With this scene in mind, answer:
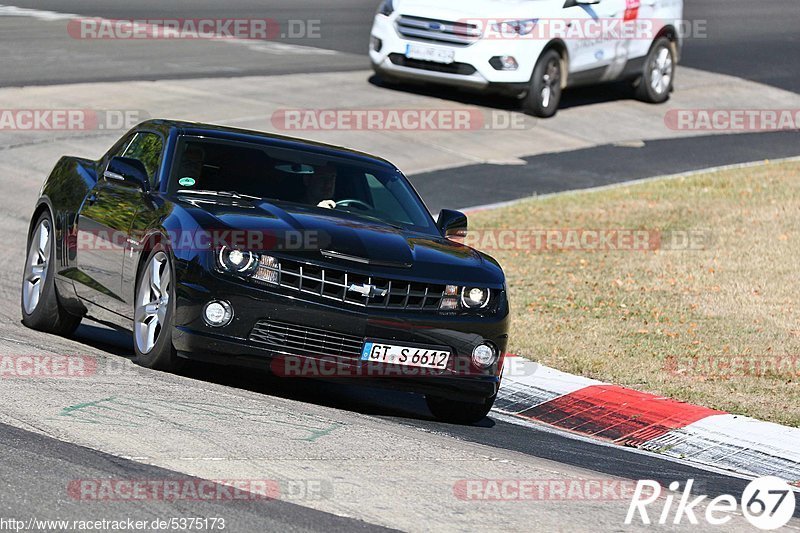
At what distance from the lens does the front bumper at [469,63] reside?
19.5 m

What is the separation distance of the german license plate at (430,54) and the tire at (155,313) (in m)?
12.3

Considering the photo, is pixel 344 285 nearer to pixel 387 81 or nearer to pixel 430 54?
pixel 430 54

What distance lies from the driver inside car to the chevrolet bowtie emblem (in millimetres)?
1149

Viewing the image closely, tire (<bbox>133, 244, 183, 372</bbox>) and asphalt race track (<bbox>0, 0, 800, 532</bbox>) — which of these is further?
tire (<bbox>133, 244, 183, 372</bbox>)

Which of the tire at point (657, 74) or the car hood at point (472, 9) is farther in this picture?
the tire at point (657, 74)

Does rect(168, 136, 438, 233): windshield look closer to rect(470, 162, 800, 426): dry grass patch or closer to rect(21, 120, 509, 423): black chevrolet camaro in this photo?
rect(21, 120, 509, 423): black chevrolet camaro

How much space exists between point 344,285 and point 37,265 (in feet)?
9.97

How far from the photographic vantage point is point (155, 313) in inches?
301

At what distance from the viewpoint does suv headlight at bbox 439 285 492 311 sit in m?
7.62

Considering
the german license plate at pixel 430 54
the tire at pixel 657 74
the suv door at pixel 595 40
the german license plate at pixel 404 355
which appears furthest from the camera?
the tire at pixel 657 74

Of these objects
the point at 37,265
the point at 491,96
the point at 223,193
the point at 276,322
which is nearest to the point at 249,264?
the point at 276,322

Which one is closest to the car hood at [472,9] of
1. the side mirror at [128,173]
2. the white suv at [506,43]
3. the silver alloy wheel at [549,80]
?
the white suv at [506,43]

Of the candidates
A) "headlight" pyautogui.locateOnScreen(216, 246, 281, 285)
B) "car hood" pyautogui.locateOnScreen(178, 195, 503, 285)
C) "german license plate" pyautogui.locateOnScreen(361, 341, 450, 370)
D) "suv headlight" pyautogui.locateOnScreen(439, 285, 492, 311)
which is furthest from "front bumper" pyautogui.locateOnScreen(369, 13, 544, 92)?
"headlight" pyautogui.locateOnScreen(216, 246, 281, 285)

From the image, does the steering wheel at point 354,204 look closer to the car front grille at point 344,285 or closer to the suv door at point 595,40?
the car front grille at point 344,285
